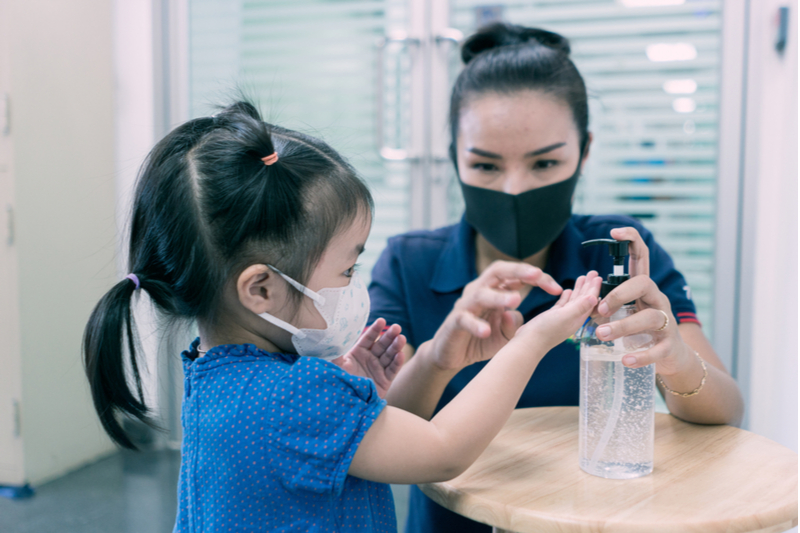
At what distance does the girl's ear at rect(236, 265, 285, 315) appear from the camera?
75 cm

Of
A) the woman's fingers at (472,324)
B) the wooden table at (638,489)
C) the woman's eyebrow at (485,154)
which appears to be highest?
the woman's eyebrow at (485,154)

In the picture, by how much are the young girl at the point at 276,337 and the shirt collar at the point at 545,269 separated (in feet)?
1.33

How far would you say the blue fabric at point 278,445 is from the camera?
70 centimetres

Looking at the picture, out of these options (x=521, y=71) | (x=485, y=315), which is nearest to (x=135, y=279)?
(x=485, y=315)

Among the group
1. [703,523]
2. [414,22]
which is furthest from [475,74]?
[414,22]

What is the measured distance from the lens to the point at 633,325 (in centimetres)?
80

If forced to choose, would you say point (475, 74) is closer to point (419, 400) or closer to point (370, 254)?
point (419, 400)

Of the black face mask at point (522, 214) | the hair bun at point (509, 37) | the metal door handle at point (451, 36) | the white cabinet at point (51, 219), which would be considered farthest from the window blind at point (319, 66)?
the black face mask at point (522, 214)

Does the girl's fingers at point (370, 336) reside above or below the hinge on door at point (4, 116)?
below

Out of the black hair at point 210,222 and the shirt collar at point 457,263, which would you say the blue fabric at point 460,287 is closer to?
the shirt collar at point 457,263

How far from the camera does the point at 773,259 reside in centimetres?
186

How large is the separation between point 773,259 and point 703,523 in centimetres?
148

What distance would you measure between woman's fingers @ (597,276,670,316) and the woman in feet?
0.70

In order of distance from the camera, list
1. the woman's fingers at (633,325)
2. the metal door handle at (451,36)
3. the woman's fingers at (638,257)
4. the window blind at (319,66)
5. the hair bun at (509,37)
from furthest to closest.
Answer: the window blind at (319,66) < the metal door handle at (451,36) < the hair bun at (509,37) < the woman's fingers at (638,257) < the woman's fingers at (633,325)
